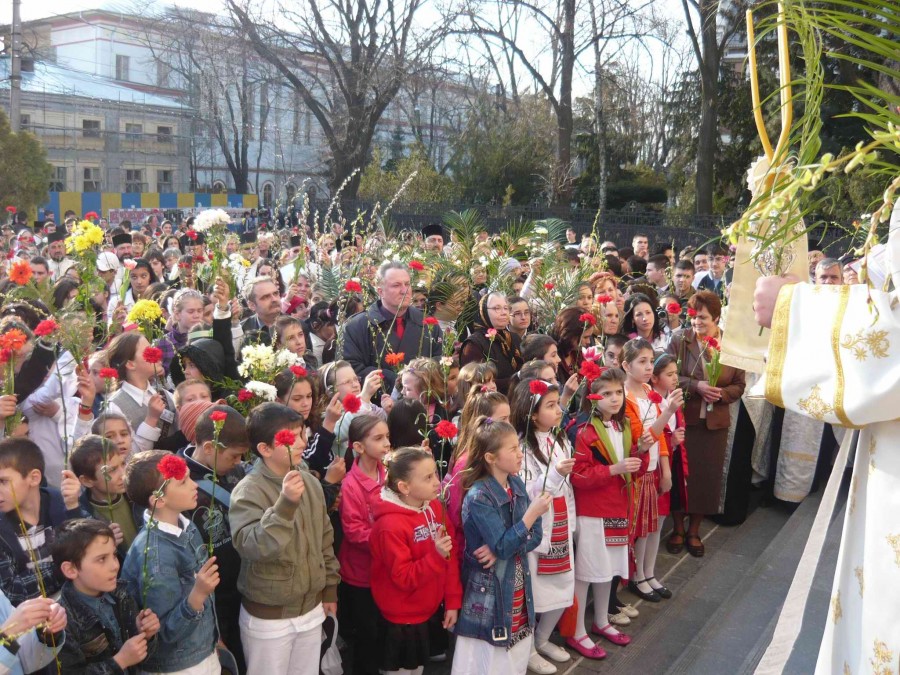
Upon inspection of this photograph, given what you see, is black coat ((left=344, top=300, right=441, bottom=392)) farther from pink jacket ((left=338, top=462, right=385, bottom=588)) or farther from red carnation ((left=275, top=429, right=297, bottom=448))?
red carnation ((left=275, top=429, right=297, bottom=448))

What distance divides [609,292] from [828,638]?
4965mm

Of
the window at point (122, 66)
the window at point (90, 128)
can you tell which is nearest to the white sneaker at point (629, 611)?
the window at point (90, 128)

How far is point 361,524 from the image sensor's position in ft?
14.0

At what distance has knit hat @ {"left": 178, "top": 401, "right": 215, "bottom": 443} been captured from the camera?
15.0 ft

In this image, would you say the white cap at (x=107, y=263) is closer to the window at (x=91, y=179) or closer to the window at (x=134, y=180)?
the window at (x=91, y=179)

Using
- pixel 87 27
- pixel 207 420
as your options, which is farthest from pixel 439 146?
pixel 207 420

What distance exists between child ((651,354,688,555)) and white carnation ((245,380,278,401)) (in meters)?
2.39

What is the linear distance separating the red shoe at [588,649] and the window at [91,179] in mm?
37995

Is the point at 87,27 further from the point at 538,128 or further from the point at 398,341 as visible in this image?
the point at 398,341

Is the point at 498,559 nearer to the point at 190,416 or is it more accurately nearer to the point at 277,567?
the point at 277,567

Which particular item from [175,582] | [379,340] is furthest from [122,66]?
[175,582]

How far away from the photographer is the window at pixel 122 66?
50125 mm

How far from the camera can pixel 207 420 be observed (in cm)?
410

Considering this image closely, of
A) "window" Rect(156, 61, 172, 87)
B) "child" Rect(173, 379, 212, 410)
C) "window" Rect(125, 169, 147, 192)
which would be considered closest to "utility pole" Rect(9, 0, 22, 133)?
"child" Rect(173, 379, 212, 410)
